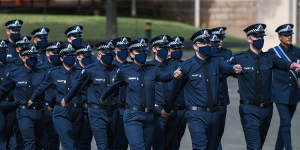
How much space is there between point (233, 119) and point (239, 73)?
6.18 metres

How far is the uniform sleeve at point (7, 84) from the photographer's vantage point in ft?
48.6

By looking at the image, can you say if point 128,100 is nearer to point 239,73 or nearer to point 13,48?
point 239,73

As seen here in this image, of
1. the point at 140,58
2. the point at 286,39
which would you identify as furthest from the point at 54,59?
the point at 286,39

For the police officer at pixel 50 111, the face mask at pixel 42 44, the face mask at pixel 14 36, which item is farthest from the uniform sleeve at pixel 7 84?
the face mask at pixel 14 36

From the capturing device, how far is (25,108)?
47.6ft

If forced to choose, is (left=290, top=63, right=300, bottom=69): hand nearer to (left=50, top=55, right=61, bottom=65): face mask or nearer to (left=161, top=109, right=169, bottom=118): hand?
(left=161, top=109, right=169, bottom=118): hand

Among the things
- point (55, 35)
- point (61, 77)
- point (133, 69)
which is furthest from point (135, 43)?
point (55, 35)

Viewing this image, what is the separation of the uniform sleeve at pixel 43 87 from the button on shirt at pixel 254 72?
298 cm

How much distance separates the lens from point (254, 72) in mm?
13766

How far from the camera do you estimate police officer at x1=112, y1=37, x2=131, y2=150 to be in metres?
13.8

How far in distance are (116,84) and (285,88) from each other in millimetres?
3025

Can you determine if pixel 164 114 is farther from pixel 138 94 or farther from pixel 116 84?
pixel 116 84

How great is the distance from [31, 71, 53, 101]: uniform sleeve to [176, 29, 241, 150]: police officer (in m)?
2.44

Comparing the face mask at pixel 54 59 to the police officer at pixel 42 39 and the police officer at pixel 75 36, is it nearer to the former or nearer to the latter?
the police officer at pixel 75 36
